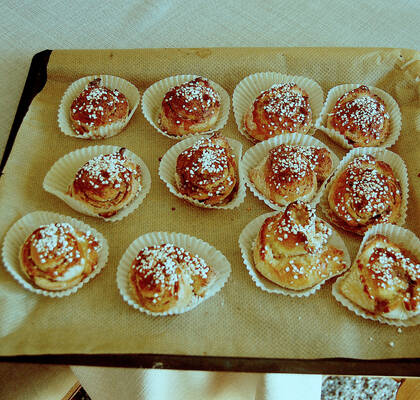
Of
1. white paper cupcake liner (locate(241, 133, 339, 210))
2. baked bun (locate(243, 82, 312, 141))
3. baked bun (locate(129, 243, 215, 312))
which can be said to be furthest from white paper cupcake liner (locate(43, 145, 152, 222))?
baked bun (locate(243, 82, 312, 141))

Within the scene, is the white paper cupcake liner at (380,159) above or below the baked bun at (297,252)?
above

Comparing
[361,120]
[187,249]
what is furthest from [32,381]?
[361,120]

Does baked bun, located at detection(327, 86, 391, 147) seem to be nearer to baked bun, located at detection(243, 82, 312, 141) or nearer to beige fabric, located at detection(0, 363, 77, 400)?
baked bun, located at detection(243, 82, 312, 141)

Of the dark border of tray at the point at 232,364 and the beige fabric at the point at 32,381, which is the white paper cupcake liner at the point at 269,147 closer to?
the dark border of tray at the point at 232,364

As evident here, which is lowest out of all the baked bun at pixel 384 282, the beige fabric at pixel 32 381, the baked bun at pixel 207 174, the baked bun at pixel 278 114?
the beige fabric at pixel 32 381

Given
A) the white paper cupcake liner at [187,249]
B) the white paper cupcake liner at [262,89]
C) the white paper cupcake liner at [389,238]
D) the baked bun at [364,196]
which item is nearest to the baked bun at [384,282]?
the white paper cupcake liner at [389,238]
